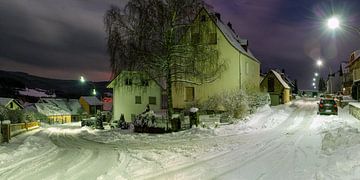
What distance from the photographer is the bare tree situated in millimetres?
20984

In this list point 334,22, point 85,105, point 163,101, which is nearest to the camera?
point 334,22

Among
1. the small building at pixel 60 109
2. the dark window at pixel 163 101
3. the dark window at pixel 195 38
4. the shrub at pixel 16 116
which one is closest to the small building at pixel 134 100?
the dark window at pixel 163 101

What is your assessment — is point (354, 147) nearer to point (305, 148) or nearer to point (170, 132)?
point (305, 148)

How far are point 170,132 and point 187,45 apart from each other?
600 cm

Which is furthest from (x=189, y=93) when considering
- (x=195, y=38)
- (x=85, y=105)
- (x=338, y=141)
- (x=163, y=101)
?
(x=85, y=105)

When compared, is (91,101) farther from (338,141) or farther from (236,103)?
(338,141)

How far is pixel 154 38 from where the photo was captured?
21.2 metres

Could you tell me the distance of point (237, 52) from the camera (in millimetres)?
33969

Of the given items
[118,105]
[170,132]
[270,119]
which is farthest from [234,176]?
[118,105]

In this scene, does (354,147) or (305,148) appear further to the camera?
(305,148)

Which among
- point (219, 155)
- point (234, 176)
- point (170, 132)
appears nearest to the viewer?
point (234, 176)

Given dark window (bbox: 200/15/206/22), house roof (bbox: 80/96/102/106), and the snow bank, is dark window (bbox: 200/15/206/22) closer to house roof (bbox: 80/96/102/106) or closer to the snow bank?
the snow bank

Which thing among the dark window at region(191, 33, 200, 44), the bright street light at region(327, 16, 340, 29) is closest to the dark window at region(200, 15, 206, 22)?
the dark window at region(191, 33, 200, 44)

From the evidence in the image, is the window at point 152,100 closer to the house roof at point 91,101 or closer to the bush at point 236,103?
the bush at point 236,103
